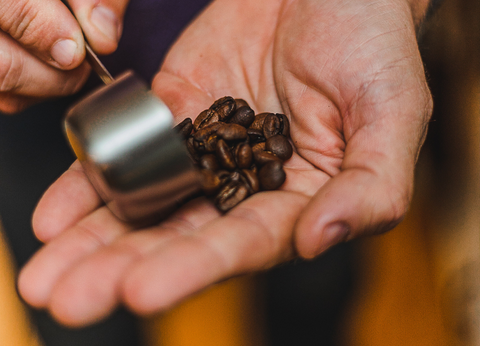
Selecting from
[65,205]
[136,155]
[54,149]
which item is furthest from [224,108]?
[54,149]

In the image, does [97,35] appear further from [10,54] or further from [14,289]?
[14,289]

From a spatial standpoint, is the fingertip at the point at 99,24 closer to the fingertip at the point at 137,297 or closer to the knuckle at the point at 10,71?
the knuckle at the point at 10,71

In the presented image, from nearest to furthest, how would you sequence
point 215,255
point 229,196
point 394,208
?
1. point 215,255
2. point 394,208
3. point 229,196

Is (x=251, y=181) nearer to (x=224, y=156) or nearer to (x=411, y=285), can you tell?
(x=224, y=156)

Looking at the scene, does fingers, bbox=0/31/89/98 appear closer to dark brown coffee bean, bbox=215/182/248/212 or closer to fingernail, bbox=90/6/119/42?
fingernail, bbox=90/6/119/42

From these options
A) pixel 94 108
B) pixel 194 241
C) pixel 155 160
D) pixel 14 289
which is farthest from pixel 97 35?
pixel 14 289

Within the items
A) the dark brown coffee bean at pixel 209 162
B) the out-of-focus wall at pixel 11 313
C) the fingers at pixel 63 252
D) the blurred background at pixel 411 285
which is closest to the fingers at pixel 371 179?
the dark brown coffee bean at pixel 209 162
